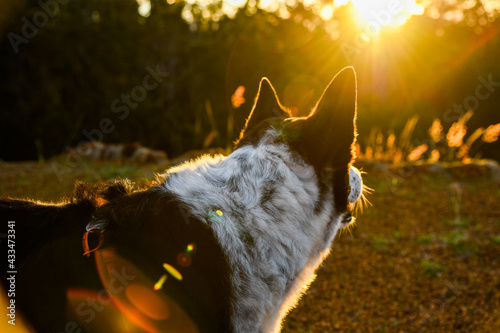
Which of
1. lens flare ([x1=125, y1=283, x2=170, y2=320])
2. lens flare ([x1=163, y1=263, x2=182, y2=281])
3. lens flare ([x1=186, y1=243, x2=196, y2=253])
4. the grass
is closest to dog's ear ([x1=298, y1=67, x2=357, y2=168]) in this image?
lens flare ([x1=186, y1=243, x2=196, y2=253])

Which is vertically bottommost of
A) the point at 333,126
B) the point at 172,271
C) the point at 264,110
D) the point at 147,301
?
the point at 147,301

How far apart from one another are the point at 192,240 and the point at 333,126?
0.81m

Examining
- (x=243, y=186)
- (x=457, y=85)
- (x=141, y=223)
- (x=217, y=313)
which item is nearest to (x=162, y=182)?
(x=141, y=223)

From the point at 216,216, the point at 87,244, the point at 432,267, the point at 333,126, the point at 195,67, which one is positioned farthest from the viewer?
the point at 195,67

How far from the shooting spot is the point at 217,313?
5.09 feet

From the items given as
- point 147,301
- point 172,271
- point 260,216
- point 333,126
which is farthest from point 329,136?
point 147,301

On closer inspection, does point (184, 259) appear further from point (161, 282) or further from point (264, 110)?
point (264, 110)

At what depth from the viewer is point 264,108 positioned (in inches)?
87.7

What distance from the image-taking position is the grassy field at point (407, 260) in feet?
10.8

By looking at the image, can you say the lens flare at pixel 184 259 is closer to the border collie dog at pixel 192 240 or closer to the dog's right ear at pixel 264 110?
the border collie dog at pixel 192 240

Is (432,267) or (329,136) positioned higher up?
(329,136)

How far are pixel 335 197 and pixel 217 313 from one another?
79cm

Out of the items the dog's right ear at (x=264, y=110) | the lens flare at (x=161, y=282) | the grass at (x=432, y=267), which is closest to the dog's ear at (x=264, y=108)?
the dog's right ear at (x=264, y=110)

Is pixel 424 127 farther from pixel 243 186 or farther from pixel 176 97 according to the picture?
pixel 243 186
